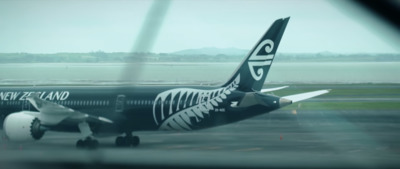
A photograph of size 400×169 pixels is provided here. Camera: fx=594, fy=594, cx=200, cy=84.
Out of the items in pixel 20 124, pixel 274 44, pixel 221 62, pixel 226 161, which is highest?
pixel 221 62

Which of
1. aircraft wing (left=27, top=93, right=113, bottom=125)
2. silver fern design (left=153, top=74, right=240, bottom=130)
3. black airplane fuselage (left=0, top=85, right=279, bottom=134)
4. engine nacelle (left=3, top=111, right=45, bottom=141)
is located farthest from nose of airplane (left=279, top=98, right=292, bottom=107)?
engine nacelle (left=3, top=111, right=45, bottom=141)

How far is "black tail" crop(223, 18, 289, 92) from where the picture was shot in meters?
27.6

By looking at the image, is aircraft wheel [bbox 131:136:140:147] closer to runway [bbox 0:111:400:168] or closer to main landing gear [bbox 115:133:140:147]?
main landing gear [bbox 115:133:140:147]

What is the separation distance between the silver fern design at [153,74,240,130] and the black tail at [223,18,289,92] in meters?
0.34

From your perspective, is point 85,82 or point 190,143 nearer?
point 190,143

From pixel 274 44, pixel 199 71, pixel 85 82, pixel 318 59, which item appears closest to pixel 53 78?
pixel 85 82

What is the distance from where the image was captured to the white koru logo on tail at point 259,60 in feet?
90.8

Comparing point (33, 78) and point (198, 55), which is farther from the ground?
point (198, 55)

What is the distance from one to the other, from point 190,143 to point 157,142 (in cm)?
181

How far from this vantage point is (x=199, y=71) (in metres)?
100

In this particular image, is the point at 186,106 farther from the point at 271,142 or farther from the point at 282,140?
the point at 282,140

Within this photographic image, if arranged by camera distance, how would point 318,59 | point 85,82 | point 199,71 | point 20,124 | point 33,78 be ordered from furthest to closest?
point 318,59, point 199,71, point 85,82, point 33,78, point 20,124

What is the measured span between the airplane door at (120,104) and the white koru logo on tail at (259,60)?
6181 millimetres

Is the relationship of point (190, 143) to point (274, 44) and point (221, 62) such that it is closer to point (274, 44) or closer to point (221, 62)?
point (274, 44)
